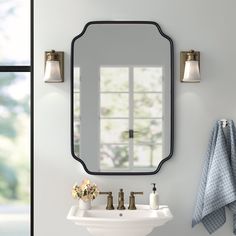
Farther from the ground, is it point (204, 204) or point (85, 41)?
point (85, 41)

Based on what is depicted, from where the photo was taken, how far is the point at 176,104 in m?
3.93

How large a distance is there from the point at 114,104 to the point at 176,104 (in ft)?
1.43

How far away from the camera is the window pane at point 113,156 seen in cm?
388

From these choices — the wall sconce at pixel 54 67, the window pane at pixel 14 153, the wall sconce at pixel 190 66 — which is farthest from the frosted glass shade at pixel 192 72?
the window pane at pixel 14 153

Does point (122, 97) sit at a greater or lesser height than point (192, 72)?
lesser

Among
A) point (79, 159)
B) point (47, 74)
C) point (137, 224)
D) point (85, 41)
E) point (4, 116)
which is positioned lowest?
point (137, 224)

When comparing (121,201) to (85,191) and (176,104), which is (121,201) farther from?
(176,104)

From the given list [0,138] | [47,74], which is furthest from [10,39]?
[0,138]

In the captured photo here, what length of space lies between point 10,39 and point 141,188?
1.43 m

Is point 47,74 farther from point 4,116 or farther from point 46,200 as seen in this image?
point 46,200

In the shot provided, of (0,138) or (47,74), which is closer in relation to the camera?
(47,74)

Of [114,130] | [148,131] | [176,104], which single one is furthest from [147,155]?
[176,104]

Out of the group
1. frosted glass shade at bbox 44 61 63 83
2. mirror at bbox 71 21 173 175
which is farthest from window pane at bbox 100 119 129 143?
frosted glass shade at bbox 44 61 63 83

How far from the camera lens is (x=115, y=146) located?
153 inches
